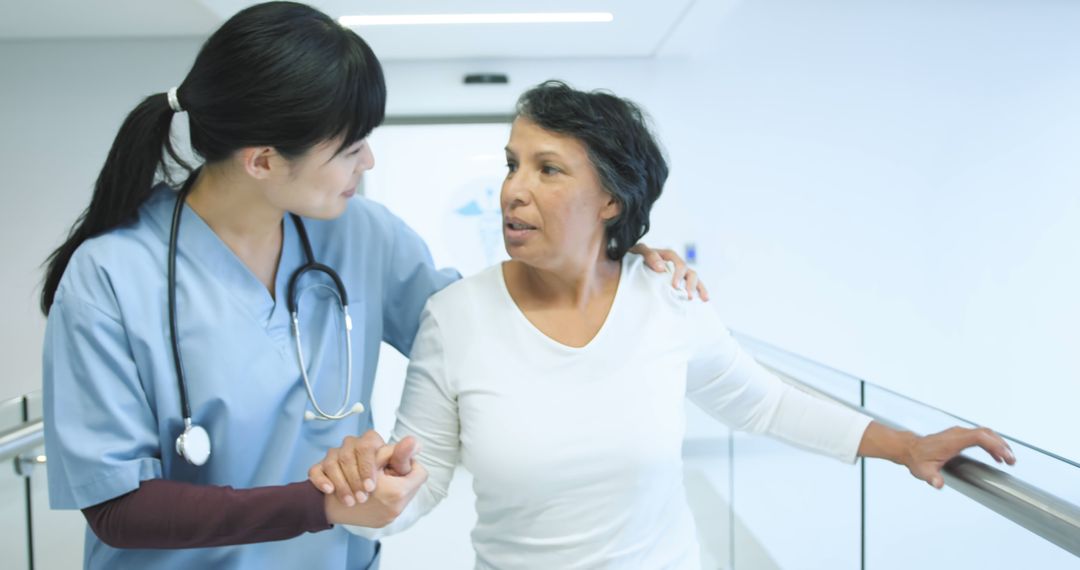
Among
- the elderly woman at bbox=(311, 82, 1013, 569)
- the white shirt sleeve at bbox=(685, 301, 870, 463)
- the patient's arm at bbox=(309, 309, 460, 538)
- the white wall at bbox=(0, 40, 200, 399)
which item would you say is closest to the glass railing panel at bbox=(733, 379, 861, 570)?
the white shirt sleeve at bbox=(685, 301, 870, 463)

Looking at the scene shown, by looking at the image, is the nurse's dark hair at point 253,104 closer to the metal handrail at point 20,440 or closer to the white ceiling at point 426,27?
the metal handrail at point 20,440

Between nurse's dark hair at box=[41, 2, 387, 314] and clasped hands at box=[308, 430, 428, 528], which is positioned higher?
nurse's dark hair at box=[41, 2, 387, 314]

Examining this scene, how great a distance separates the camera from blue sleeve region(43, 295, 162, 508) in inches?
36.6

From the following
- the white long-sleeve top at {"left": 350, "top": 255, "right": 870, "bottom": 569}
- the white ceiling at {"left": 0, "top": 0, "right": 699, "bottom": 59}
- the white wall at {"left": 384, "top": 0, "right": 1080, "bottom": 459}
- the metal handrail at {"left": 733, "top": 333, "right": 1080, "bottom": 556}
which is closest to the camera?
the metal handrail at {"left": 733, "top": 333, "right": 1080, "bottom": 556}

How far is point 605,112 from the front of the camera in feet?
3.99

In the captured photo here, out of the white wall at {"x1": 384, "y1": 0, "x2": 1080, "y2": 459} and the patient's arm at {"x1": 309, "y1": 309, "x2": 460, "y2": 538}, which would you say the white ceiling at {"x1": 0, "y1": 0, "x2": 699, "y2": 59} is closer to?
the white wall at {"x1": 384, "y1": 0, "x2": 1080, "y2": 459}

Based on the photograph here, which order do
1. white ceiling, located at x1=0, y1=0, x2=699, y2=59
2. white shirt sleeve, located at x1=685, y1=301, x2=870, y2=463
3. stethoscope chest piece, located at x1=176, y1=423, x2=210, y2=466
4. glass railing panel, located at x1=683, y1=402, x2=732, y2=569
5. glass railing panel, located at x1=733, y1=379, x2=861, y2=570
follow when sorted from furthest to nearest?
white ceiling, located at x1=0, y1=0, x2=699, y2=59 → glass railing panel, located at x1=683, y1=402, x2=732, y2=569 → glass railing panel, located at x1=733, y1=379, x2=861, y2=570 → white shirt sleeve, located at x1=685, y1=301, x2=870, y2=463 → stethoscope chest piece, located at x1=176, y1=423, x2=210, y2=466

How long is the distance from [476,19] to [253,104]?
2441 millimetres

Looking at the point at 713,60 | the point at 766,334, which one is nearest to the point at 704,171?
the point at 713,60

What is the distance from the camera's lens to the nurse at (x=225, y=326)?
0.93m

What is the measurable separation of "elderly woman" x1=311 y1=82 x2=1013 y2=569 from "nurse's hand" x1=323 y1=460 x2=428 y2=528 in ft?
0.62

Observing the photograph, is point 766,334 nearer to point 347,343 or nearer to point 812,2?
point 812,2

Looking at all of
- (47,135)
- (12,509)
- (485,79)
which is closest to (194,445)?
(12,509)

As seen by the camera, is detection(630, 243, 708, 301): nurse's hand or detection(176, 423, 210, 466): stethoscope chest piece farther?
detection(630, 243, 708, 301): nurse's hand
